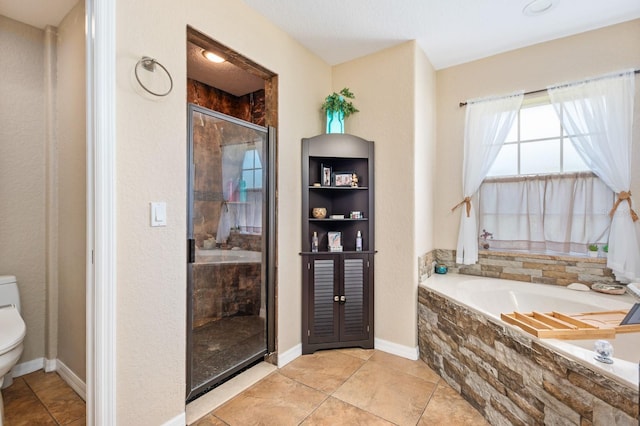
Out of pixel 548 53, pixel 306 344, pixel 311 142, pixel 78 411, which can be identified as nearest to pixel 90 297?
pixel 78 411

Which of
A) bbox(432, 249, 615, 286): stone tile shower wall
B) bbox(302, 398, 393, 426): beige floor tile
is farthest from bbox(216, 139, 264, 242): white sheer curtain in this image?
bbox(432, 249, 615, 286): stone tile shower wall

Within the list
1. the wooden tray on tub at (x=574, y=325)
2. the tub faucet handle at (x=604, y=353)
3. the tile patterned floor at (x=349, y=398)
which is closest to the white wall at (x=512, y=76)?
the wooden tray on tub at (x=574, y=325)

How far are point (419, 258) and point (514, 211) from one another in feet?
3.33

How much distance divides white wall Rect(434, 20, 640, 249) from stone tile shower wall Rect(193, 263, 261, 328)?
1.93 meters

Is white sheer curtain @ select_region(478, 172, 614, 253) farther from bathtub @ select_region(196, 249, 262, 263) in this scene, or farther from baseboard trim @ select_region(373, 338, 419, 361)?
bathtub @ select_region(196, 249, 262, 263)

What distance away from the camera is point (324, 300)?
104 inches

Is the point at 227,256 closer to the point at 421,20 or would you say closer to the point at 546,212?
the point at 421,20

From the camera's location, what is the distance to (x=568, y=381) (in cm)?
132

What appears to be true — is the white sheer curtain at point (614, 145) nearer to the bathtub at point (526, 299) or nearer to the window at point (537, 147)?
the window at point (537, 147)

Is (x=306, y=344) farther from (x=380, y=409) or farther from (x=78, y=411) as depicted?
(x=78, y=411)

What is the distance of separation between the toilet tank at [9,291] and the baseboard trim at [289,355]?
6.16ft

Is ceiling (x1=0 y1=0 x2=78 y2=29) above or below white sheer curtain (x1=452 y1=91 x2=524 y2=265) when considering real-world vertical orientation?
above

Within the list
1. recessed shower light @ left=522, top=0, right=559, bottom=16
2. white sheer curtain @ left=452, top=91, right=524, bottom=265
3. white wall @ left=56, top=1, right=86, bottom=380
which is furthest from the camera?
white sheer curtain @ left=452, top=91, right=524, bottom=265

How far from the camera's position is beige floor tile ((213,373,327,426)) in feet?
5.81
